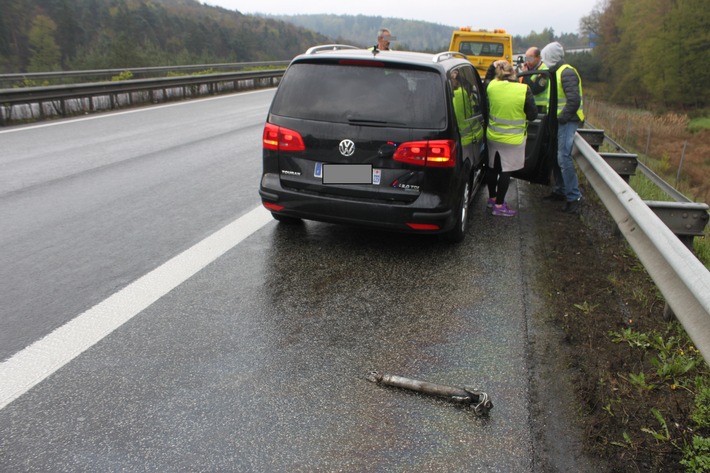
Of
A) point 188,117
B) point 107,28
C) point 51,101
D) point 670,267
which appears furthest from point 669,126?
point 107,28

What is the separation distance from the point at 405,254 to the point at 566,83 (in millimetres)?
3278

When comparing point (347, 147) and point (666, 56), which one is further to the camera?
point (666, 56)

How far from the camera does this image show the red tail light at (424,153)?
15.7 ft

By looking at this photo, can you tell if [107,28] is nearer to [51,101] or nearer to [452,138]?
[51,101]

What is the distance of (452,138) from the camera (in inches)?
193

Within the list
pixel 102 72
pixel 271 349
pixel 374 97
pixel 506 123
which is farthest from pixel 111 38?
pixel 271 349

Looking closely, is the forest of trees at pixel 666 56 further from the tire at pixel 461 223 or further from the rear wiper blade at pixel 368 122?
the rear wiper blade at pixel 368 122

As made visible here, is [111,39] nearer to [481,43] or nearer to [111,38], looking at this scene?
[111,38]

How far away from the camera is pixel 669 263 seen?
327cm

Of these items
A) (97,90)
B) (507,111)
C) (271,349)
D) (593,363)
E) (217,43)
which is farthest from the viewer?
(217,43)

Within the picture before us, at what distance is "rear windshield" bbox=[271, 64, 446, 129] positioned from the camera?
482 centimetres

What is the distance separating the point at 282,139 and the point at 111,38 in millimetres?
70345

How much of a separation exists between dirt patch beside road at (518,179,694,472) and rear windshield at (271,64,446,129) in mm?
1646

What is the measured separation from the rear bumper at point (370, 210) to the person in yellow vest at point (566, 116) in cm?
250
